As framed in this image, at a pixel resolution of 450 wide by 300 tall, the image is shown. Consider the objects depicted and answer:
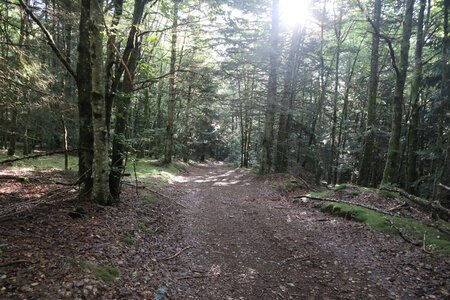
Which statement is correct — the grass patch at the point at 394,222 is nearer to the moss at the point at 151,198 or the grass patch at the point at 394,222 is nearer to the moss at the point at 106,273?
the moss at the point at 151,198

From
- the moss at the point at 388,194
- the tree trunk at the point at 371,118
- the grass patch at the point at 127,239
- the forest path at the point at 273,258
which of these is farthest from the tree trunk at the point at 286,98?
the grass patch at the point at 127,239

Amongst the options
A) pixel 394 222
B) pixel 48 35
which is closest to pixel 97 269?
pixel 48 35

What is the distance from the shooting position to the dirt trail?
407 centimetres

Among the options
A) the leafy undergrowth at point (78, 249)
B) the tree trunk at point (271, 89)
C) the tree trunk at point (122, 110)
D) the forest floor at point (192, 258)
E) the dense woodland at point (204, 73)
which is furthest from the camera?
the tree trunk at point (271, 89)

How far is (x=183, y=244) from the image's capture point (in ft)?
18.8

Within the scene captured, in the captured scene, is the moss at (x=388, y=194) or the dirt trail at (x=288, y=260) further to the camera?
the moss at (x=388, y=194)

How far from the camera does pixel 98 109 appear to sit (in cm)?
551

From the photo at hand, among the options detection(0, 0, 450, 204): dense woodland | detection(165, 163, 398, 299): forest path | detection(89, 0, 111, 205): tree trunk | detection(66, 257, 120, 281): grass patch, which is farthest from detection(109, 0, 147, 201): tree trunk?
detection(66, 257, 120, 281): grass patch

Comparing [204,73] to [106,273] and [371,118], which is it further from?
[106,273]

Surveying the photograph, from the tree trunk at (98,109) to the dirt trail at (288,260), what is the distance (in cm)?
265

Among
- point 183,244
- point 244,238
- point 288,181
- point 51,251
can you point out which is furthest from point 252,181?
point 51,251

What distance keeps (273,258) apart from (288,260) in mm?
343

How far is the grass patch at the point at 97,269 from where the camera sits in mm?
3369

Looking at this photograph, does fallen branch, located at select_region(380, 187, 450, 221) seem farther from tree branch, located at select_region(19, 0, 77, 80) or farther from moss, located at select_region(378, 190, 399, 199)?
tree branch, located at select_region(19, 0, 77, 80)
